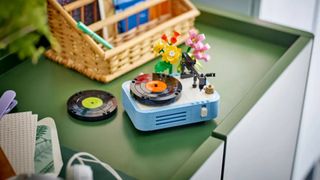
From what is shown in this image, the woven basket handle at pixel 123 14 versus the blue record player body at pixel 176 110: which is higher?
the woven basket handle at pixel 123 14

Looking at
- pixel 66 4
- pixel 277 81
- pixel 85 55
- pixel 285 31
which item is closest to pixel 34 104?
pixel 85 55

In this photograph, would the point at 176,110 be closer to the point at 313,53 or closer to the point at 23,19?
the point at 23,19

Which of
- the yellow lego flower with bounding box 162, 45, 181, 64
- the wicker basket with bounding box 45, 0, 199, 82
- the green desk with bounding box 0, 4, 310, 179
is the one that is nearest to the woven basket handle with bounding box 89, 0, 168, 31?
the wicker basket with bounding box 45, 0, 199, 82

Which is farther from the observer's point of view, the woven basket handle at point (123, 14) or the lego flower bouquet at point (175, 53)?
the woven basket handle at point (123, 14)

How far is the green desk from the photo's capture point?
1213 millimetres

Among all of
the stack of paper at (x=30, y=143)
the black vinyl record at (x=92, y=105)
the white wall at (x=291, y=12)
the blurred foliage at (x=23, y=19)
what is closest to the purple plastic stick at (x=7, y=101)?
the stack of paper at (x=30, y=143)

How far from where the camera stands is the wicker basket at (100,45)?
4.70ft

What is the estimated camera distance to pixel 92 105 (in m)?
1.35

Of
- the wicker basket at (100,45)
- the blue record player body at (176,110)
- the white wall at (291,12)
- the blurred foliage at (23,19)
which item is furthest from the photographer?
the white wall at (291,12)

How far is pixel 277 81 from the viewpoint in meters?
1.44

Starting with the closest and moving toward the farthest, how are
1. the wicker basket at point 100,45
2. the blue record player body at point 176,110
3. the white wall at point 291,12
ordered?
the blue record player body at point 176,110
the wicker basket at point 100,45
the white wall at point 291,12

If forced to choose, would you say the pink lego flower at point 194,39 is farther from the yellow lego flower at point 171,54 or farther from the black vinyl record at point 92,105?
the black vinyl record at point 92,105

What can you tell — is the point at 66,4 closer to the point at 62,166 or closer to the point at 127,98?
the point at 127,98

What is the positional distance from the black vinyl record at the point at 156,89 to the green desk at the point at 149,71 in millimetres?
81
